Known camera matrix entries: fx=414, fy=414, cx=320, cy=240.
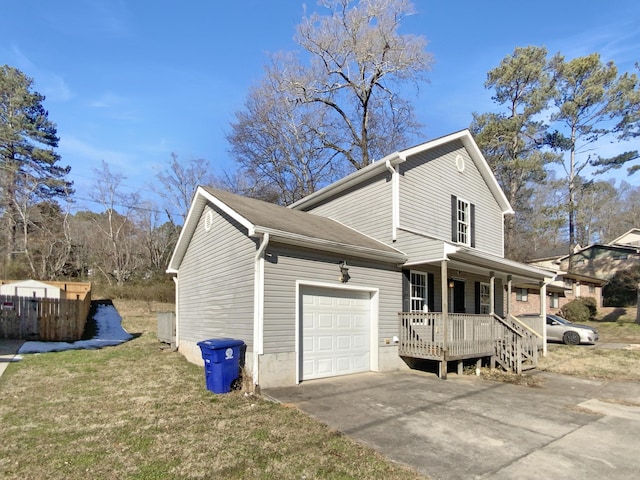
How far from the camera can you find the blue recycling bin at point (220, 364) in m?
7.52

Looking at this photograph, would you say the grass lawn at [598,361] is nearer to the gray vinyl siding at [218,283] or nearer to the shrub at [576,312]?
the shrub at [576,312]

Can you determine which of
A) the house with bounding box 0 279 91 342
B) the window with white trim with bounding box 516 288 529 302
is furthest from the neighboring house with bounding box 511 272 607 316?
the house with bounding box 0 279 91 342

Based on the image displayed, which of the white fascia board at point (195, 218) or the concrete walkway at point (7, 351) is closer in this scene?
the white fascia board at point (195, 218)

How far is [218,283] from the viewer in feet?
33.0

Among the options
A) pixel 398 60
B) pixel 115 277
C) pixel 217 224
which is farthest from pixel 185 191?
pixel 217 224

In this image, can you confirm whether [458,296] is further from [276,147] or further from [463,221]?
[276,147]

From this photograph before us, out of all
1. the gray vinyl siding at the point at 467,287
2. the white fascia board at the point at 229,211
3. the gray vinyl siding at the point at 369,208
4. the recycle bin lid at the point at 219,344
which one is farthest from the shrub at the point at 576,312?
the recycle bin lid at the point at 219,344

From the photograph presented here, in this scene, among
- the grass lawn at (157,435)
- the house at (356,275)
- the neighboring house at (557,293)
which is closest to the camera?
the grass lawn at (157,435)

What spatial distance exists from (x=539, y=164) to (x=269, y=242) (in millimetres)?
24690

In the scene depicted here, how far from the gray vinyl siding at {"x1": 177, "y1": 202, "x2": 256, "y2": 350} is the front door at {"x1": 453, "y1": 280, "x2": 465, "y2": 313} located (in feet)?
24.8

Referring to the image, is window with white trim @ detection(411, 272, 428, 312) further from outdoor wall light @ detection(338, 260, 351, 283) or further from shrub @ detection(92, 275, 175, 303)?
shrub @ detection(92, 275, 175, 303)

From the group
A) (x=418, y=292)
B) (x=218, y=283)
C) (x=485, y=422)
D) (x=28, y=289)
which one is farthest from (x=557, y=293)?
(x=28, y=289)

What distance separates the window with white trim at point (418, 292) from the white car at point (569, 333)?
9769 mm

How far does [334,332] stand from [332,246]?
2008 millimetres
